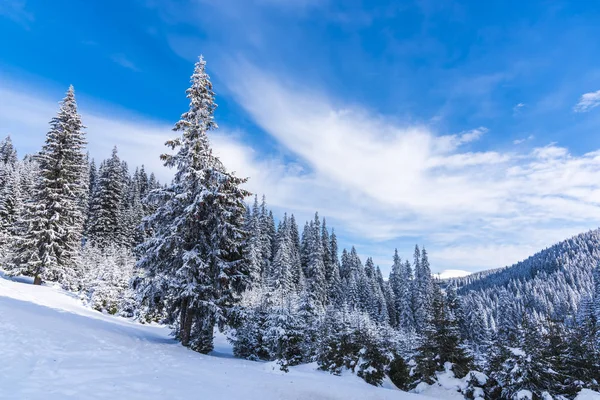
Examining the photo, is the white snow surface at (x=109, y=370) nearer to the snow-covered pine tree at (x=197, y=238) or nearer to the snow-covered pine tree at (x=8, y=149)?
the snow-covered pine tree at (x=197, y=238)

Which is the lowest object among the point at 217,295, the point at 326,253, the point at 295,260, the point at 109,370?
the point at 109,370

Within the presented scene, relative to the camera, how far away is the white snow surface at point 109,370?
768 cm

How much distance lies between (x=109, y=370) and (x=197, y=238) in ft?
29.4

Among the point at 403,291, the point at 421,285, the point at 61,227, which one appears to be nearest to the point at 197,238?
the point at 61,227

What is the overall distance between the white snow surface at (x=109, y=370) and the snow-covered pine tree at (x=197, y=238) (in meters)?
2.23

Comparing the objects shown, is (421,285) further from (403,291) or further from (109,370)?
(109,370)

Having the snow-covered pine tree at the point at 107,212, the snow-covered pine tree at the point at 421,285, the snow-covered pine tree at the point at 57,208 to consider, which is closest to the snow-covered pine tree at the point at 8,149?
the snow-covered pine tree at the point at 107,212

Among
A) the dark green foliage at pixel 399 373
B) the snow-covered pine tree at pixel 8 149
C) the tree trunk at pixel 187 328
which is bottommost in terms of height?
the dark green foliage at pixel 399 373

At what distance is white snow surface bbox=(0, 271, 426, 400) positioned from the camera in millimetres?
7684

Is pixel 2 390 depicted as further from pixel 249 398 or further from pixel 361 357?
pixel 361 357

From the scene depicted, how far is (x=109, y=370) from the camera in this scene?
371 inches

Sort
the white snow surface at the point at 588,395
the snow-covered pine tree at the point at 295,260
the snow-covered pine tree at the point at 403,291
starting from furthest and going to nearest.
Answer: the snow-covered pine tree at the point at 403,291
the snow-covered pine tree at the point at 295,260
the white snow surface at the point at 588,395

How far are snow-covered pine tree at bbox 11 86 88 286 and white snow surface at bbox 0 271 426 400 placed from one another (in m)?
8.08

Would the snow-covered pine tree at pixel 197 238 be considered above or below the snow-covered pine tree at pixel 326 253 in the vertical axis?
below
